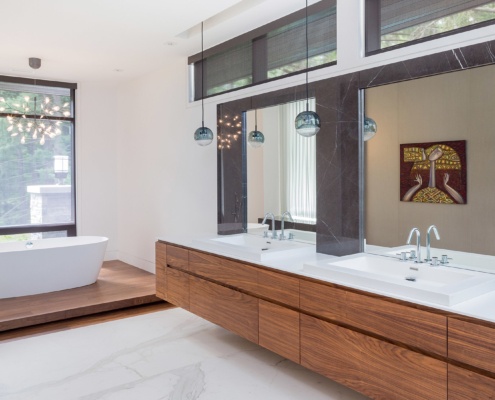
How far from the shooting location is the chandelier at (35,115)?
5.69 m

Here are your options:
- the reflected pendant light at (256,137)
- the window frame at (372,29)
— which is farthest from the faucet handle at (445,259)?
the reflected pendant light at (256,137)

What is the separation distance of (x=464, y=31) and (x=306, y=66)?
1237 mm

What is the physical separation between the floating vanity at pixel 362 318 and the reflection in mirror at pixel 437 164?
0.21m

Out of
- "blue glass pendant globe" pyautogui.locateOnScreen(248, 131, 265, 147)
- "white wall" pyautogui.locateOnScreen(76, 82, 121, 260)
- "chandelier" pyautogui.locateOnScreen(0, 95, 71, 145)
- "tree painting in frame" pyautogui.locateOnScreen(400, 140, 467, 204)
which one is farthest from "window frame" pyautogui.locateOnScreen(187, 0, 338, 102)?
"white wall" pyautogui.locateOnScreen(76, 82, 121, 260)

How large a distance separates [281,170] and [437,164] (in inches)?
51.8

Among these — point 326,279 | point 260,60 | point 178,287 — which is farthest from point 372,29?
point 178,287

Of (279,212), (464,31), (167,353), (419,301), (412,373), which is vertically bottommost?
(167,353)

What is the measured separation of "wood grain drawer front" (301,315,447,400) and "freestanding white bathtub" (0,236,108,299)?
119 inches

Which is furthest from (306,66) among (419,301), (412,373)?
(412,373)

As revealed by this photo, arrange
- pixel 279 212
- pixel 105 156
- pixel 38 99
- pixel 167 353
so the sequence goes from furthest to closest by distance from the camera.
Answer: pixel 105 156 < pixel 38 99 < pixel 279 212 < pixel 167 353

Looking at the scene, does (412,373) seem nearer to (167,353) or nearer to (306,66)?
(167,353)

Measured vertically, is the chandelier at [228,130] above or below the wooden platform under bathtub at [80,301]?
above

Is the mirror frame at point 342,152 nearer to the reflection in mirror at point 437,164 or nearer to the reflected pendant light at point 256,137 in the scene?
the reflection in mirror at point 437,164

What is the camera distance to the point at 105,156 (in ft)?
21.1
